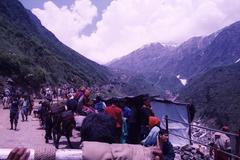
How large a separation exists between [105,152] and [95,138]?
4.89 m

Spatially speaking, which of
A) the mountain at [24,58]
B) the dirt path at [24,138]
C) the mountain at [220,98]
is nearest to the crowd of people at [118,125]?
the dirt path at [24,138]

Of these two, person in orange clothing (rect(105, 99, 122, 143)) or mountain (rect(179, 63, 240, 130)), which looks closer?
person in orange clothing (rect(105, 99, 122, 143))

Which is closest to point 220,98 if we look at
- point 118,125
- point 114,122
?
point 118,125

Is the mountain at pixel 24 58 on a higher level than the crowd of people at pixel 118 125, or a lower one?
higher

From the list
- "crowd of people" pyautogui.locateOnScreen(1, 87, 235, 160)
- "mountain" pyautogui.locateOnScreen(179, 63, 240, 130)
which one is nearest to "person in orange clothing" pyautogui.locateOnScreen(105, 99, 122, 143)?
"crowd of people" pyautogui.locateOnScreen(1, 87, 235, 160)

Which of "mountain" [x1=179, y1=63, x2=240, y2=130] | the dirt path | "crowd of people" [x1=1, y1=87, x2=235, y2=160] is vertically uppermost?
"mountain" [x1=179, y1=63, x2=240, y2=130]

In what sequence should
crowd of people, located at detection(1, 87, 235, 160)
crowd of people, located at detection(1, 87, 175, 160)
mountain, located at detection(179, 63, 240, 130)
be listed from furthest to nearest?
mountain, located at detection(179, 63, 240, 130) → crowd of people, located at detection(1, 87, 175, 160) → crowd of people, located at detection(1, 87, 235, 160)

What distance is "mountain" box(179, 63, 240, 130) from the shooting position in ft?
332

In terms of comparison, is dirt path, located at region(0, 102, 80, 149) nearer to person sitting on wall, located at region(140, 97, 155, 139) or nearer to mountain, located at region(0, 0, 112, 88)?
person sitting on wall, located at region(140, 97, 155, 139)

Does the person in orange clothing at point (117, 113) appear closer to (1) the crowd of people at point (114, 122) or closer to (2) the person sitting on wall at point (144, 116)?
(1) the crowd of people at point (114, 122)

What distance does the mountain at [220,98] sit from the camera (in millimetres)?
101044

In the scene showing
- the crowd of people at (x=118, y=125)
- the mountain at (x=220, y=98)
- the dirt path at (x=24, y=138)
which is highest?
the mountain at (x=220, y=98)

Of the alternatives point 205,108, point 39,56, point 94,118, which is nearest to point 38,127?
point 94,118

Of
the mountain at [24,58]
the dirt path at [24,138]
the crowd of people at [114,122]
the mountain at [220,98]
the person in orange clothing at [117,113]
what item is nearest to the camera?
the crowd of people at [114,122]
